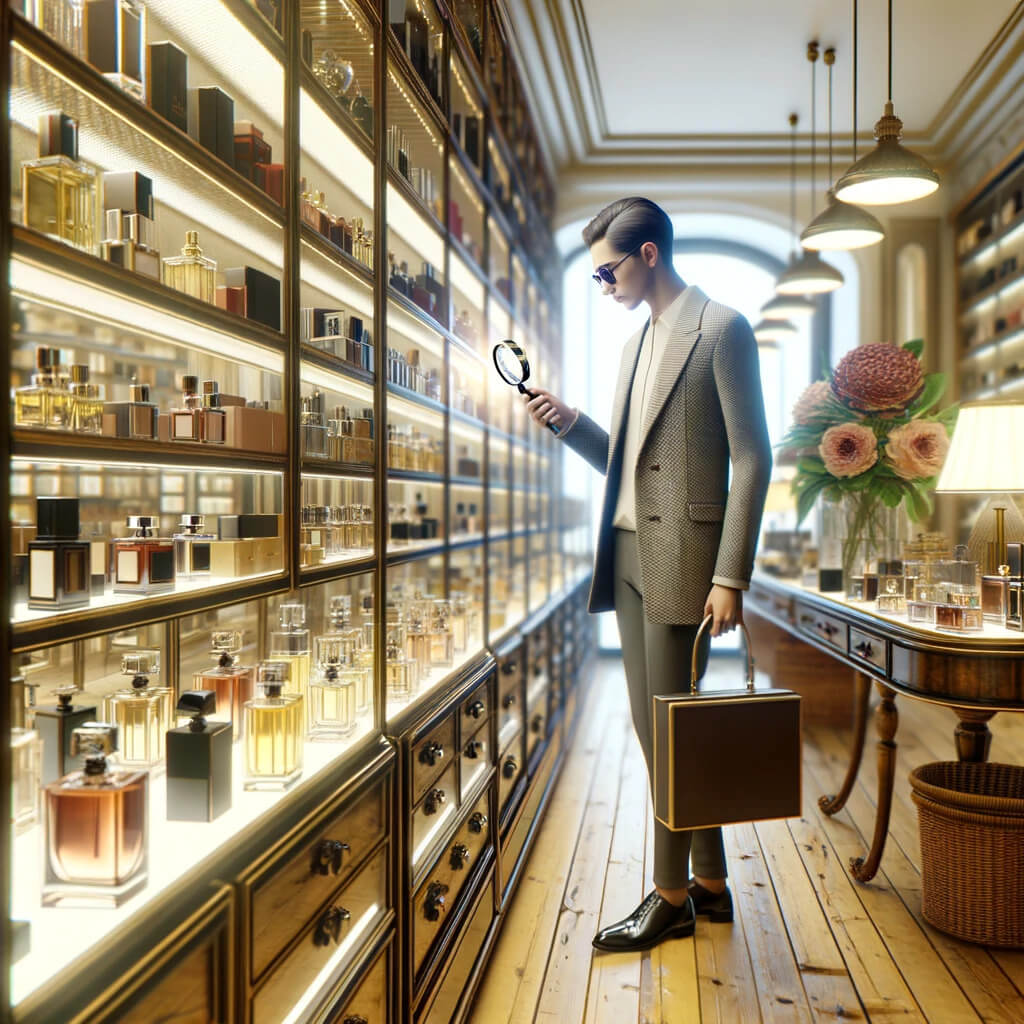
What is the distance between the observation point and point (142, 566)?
43.5 inches

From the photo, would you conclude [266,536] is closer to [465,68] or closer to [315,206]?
[315,206]

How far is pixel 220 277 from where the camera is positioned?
4.26ft

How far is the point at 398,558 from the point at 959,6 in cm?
393

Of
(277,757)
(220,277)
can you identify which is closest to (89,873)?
(277,757)

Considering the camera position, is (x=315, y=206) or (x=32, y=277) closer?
(x=32, y=277)

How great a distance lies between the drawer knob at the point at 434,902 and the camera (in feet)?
5.79

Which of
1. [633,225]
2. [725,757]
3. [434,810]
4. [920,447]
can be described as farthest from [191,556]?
[920,447]

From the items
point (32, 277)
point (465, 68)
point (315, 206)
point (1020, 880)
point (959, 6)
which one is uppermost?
point (959, 6)

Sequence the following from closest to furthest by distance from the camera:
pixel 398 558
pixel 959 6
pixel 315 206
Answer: pixel 315 206 < pixel 398 558 < pixel 959 6

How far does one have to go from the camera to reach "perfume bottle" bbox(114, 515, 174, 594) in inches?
43.1

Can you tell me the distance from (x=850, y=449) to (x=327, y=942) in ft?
7.63

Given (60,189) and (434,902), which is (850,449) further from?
(60,189)

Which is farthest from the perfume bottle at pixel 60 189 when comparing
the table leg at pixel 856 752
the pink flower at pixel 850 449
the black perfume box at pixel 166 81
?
the table leg at pixel 856 752

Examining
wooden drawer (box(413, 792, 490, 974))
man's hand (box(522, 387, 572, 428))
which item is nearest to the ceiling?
man's hand (box(522, 387, 572, 428))
